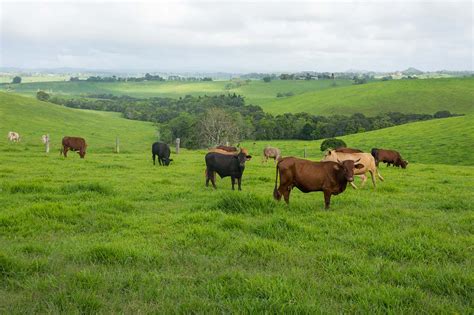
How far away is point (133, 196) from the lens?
40.9 ft

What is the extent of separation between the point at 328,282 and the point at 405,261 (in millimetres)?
1864

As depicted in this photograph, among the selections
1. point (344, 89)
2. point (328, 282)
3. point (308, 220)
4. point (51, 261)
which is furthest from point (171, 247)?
point (344, 89)

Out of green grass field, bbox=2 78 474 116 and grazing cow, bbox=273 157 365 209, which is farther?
green grass field, bbox=2 78 474 116

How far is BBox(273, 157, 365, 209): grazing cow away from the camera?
10.7 metres

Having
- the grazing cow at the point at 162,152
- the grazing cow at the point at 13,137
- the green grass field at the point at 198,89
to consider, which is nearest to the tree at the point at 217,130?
the grazing cow at the point at 13,137

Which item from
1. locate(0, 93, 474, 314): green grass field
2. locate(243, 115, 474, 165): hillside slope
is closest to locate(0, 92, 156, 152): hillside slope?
locate(243, 115, 474, 165): hillside slope

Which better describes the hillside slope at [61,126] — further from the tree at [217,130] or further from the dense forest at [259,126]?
the tree at [217,130]

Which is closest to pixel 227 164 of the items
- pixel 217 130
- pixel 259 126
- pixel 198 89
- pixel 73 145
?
pixel 73 145

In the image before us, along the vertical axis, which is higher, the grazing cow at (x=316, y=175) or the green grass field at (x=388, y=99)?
the green grass field at (x=388, y=99)

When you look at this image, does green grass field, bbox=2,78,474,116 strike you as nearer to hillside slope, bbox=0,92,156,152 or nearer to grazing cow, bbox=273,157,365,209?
hillside slope, bbox=0,92,156,152

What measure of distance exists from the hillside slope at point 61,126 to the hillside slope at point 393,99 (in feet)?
145

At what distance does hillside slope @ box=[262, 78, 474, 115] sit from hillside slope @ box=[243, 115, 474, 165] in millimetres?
38574

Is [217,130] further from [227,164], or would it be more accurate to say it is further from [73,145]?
[227,164]

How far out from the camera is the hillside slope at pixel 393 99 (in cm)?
9450
